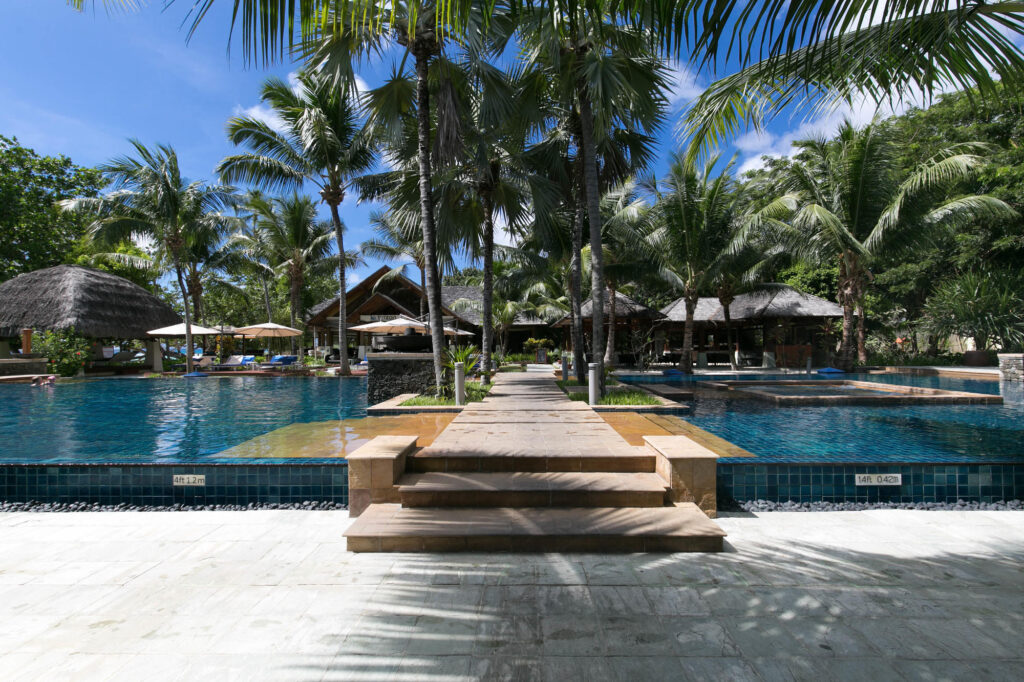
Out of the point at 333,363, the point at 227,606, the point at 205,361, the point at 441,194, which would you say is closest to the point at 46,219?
the point at 205,361

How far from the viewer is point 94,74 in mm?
5133

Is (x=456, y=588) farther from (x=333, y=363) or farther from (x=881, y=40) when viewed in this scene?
(x=333, y=363)

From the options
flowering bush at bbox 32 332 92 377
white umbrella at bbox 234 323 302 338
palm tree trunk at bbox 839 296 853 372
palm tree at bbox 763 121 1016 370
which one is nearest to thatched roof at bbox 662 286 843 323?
palm tree at bbox 763 121 1016 370

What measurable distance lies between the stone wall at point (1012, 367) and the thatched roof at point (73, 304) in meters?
29.3

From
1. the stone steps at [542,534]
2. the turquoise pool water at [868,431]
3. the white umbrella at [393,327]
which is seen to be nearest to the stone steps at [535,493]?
the stone steps at [542,534]

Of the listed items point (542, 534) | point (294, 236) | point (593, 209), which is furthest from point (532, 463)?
point (294, 236)

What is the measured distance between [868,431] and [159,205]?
2105 centimetres

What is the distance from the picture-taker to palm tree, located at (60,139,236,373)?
1723 centimetres

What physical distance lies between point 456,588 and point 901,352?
23.0 metres

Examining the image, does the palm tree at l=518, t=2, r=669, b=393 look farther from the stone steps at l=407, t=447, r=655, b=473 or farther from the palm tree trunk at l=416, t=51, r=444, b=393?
the stone steps at l=407, t=447, r=655, b=473

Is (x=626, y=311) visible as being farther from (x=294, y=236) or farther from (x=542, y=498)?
(x=542, y=498)

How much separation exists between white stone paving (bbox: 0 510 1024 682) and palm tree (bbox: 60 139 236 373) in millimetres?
17189

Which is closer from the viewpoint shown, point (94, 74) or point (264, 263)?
point (94, 74)

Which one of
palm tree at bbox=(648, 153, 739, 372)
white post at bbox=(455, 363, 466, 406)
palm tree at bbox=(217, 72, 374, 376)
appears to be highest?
palm tree at bbox=(217, 72, 374, 376)
